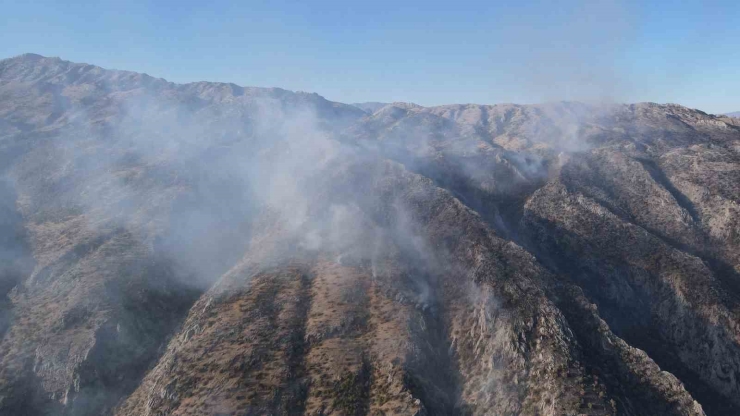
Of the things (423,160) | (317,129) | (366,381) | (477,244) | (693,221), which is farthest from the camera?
(317,129)

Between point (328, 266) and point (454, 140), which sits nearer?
point (328, 266)

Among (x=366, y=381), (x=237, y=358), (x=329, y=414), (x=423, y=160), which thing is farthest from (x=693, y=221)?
(x=237, y=358)

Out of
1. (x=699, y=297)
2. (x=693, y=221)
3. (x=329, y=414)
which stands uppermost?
(x=693, y=221)

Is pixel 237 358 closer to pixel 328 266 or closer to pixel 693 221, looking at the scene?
pixel 328 266

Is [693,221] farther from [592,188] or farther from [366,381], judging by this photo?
[366,381]

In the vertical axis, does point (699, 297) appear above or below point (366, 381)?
above

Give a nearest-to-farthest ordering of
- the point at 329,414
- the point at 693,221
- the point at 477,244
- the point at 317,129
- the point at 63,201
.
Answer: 1. the point at 329,414
2. the point at 477,244
3. the point at 693,221
4. the point at 63,201
5. the point at 317,129
